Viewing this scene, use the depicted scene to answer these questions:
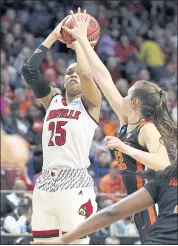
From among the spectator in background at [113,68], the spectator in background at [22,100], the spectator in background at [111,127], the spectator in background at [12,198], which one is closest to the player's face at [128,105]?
the spectator in background at [12,198]

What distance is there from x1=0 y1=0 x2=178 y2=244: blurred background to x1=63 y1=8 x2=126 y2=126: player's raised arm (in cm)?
280

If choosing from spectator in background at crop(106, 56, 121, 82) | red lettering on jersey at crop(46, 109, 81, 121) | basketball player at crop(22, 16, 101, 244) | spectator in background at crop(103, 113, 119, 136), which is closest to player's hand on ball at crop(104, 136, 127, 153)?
basketball player at crop(22, 16, 101, 244)

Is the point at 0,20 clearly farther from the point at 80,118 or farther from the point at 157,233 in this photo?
the point at 157,233

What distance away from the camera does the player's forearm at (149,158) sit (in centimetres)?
504

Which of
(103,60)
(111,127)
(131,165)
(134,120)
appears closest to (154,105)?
(134,120)

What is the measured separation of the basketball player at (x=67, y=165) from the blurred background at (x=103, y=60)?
2103mm

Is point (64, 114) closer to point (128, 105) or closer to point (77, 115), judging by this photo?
point (77, 115)

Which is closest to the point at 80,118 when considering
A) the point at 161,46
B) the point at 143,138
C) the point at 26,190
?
the point at 143,138

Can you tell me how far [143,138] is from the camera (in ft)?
18.1

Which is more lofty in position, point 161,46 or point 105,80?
point 161,46

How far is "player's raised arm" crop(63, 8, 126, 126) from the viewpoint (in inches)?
251

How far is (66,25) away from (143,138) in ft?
5.86

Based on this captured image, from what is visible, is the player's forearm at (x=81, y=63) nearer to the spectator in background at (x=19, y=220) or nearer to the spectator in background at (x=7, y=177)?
the spectator in background at (x=19, y=220)

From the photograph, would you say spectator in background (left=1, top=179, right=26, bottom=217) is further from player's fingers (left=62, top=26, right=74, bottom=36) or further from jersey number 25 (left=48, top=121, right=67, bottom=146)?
player's fingers (left=62, top=26, right=74, bottom=36)
